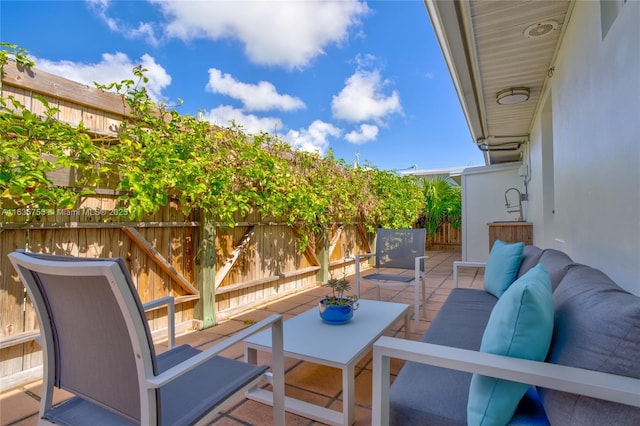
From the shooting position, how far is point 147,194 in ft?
7.76

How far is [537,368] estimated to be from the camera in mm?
905

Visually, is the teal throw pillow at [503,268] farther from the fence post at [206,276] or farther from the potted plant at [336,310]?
the fence post at [206,276]

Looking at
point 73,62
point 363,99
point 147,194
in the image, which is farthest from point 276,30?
point 363,99

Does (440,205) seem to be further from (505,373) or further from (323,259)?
(505,373)

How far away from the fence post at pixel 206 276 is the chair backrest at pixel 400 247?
200 cm

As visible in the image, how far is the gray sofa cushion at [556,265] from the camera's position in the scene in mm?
1568

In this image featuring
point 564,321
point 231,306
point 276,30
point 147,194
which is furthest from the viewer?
point 276,30

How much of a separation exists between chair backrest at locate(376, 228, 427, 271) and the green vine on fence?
979 millimetres

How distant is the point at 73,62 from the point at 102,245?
2505 mm

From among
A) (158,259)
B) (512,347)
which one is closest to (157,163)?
(158,259)

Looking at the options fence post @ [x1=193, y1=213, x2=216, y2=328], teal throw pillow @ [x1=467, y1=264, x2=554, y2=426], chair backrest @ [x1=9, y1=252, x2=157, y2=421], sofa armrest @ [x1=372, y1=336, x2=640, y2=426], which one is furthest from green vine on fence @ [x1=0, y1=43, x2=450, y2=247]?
teal throw pillow @ [x1=467, y1=264, x2=554, y2=426]

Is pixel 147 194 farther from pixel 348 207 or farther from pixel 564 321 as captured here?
pixel 348 207

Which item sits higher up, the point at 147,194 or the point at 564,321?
the point at 147,194

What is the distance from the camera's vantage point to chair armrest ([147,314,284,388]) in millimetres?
939
